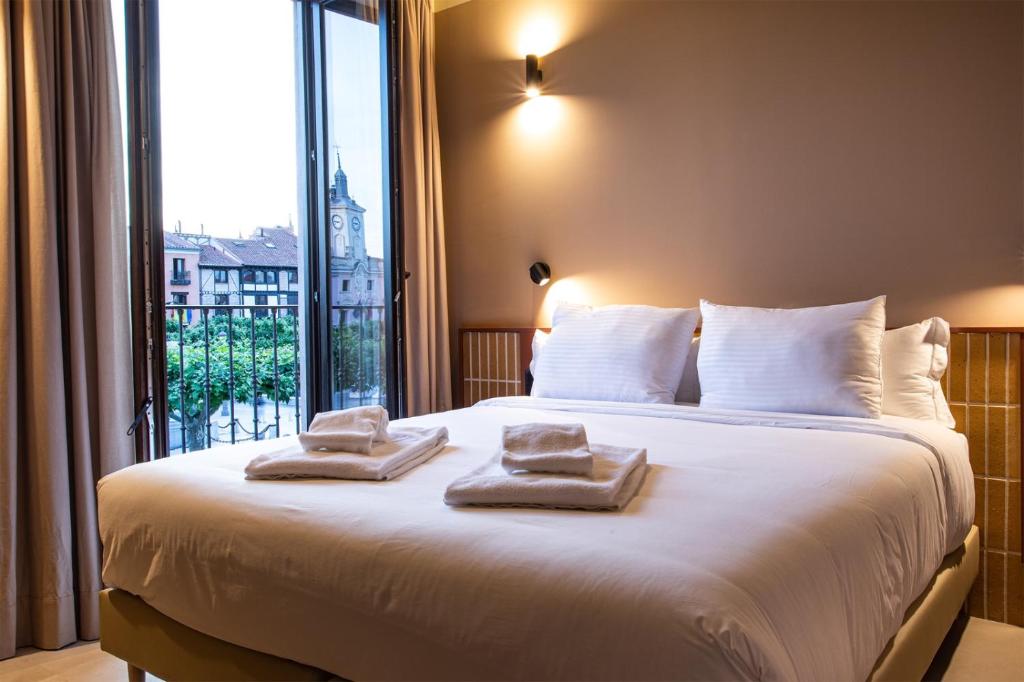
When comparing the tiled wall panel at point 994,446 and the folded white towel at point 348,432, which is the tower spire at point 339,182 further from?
the tiled wall panel at point 994,446

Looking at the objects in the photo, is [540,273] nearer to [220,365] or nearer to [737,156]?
[737,156]

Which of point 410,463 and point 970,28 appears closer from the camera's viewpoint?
point 410,463

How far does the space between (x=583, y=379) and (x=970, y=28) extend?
1.81 metres

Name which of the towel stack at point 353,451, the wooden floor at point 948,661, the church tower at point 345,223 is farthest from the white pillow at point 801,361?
the church tower at point 345,223

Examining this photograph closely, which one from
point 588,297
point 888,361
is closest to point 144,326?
point 588,297

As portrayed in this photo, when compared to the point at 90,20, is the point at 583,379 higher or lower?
lower

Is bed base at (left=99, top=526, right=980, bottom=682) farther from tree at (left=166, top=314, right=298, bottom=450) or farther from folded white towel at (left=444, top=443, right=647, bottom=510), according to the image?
tree at (left=166, top=314, right=298, bottom=450)

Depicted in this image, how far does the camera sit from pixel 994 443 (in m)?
2.55

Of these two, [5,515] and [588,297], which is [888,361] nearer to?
[588,297]

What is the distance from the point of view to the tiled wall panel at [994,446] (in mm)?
2514

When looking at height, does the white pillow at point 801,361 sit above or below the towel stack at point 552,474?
above

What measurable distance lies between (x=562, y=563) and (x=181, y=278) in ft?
11.5

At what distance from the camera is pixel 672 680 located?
103cm

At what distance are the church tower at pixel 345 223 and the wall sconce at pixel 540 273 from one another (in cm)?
83
